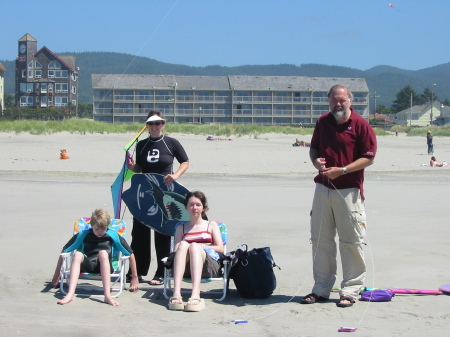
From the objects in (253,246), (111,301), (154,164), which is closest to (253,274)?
(111,301)

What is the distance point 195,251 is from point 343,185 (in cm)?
140

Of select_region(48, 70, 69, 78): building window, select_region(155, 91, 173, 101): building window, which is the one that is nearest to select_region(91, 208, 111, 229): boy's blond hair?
select_region(155, 91, 173, 101): building window

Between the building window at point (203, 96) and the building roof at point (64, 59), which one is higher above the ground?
the building roof at point (64, 59)

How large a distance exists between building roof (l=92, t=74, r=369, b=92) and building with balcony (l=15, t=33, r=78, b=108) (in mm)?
17415

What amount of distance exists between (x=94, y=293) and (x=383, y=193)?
9233mm

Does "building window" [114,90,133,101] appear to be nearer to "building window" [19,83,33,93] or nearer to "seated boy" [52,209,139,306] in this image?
"building window" [19,83,33,93]

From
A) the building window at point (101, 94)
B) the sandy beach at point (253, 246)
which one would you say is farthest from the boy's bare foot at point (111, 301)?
the building window at point (101, 94)

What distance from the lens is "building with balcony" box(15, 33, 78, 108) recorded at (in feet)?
316

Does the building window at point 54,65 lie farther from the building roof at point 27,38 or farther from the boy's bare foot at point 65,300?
the boy's bare foot at point 65,300

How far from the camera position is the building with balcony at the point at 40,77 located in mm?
96312

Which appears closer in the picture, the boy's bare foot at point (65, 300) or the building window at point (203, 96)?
the boy's bare foot at point (65, 300)

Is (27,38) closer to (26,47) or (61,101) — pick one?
(26,47)

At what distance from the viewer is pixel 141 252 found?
7.37 meters

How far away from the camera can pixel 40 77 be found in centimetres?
9812
